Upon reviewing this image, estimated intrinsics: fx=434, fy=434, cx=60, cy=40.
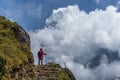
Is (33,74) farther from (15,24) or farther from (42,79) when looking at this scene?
(15,24)

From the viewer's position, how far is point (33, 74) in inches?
1471

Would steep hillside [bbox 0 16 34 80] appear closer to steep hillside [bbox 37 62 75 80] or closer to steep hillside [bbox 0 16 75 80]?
steep hillside [bbox 0 16 75 80]

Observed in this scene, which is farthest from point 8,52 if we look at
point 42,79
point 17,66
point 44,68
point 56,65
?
point 56,65

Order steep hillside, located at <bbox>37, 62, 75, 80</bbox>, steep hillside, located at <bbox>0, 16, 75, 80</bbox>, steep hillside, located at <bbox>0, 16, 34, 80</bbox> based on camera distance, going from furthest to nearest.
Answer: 1. steep hillside, located at <bbox>37, 62, 75, 80</bbox>
2. steep hillside, located at <bbox>0, 16, 75, 80</bbox>
3. steep hillside, located at <bbox>0, 16, 34, 80</bbox>

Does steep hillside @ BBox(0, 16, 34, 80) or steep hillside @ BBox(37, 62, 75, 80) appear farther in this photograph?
steep hillside @ BBox(37, 62, 75, 80)

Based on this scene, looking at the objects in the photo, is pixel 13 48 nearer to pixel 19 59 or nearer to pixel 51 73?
pixel 19 59

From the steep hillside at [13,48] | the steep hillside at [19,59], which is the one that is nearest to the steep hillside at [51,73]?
the steep hillside at [19,59]

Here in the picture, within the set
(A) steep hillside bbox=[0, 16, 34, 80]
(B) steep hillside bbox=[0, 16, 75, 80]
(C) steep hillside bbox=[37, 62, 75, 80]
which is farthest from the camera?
(C) steep hillside bbox=[37, 62, 75, 80]

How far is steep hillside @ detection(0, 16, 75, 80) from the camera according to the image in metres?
33.9

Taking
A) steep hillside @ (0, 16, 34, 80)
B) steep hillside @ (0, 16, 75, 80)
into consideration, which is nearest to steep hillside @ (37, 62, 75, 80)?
steep hillside @ (0, 16, 75, 80)

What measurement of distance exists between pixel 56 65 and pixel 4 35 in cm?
694

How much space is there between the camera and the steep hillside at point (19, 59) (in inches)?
1336

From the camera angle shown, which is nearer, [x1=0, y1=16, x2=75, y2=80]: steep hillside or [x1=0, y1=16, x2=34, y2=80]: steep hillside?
[x1=0, y1=16, x2=34, y2=80]: steep hillside

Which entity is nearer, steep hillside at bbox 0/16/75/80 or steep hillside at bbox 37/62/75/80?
steep hillside at bbox 0/16/75/80
